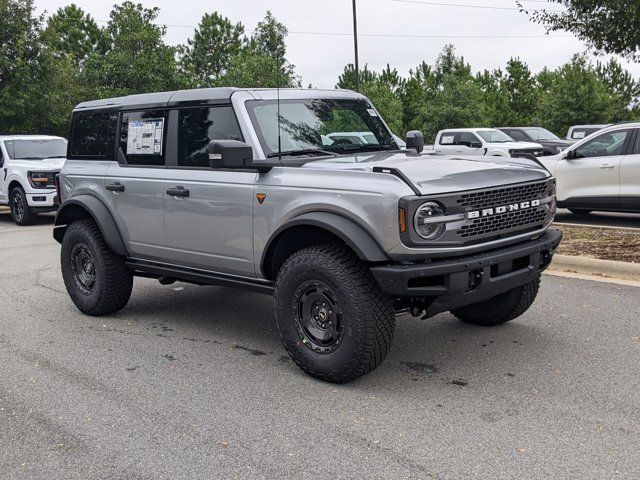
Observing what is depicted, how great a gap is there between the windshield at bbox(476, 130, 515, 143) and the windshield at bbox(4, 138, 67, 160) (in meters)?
13.1

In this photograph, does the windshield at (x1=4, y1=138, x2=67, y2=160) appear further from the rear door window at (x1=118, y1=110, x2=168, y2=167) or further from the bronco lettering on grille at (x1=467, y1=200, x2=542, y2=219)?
the bronco lettering on grille at (x1=467, y1=200, x2=542, y2=219)

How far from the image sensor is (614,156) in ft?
37.2

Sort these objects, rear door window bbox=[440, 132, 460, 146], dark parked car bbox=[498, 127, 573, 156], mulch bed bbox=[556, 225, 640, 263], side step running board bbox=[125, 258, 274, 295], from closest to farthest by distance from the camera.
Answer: side step running board bbox=[125, 258, 274, 295] < mulch bed bbox=[556, 225, 640, 263] < rear door window bbox=[440, 132, 460, 146] < dark parked car bbox=[498, 127, 573, 156]

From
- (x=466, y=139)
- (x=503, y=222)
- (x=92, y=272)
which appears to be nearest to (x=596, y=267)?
(x=503, y=222)

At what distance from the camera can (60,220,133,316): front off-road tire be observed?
620 centimetres

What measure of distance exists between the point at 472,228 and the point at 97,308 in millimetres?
3601

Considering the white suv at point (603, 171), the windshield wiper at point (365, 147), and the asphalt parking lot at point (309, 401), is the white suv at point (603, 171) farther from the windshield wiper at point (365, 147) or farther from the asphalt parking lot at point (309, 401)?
the windshield wiper at point (365, 147)

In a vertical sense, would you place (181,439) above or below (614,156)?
below

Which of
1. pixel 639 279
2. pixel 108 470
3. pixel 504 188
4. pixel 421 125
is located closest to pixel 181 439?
pixel 108 470

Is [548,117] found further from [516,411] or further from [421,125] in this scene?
[516,411]

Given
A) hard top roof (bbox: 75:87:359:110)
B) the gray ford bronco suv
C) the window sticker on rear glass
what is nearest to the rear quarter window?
the gray ford bronco suv

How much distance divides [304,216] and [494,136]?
19.7 m

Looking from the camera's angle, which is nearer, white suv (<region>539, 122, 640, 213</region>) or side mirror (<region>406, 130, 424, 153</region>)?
side mirror (<region>406, 130, 424, 153</region>)

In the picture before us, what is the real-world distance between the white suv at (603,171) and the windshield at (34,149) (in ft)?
35.9
